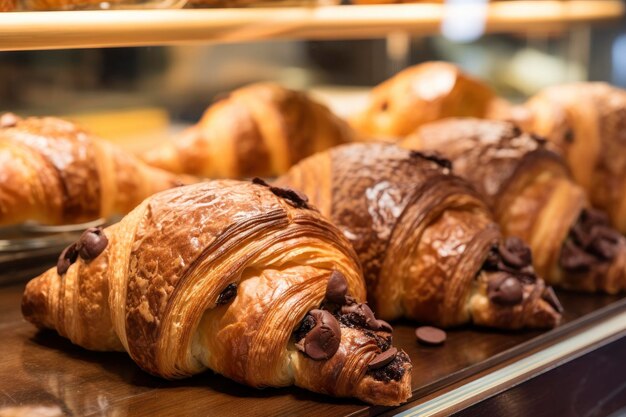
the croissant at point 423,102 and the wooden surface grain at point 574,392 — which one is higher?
the croissant at point 423,102

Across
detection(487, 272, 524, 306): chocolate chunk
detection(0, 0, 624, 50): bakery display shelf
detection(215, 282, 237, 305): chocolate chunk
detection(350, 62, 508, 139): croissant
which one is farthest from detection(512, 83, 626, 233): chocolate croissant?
detection(215, 282, 237, 305): chocolate chunk

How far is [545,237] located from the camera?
6.69ft

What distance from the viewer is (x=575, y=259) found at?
2.03 metres

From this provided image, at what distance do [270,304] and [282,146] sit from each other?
114cm

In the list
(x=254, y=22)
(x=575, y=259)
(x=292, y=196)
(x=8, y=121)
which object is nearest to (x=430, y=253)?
(x=292, y=196)

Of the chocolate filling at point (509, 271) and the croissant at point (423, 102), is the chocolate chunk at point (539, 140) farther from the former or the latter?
the croissant at point (423, 102)

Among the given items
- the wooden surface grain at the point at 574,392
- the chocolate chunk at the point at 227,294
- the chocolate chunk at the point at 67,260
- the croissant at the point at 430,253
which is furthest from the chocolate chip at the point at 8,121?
the wooden surface grain at the point at 574,392

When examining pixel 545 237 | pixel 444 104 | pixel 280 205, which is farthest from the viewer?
pixel 444 104

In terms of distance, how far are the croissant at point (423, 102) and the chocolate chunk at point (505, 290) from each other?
1059 mm

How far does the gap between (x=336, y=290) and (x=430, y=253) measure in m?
0.37

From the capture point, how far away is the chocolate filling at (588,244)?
202 cm

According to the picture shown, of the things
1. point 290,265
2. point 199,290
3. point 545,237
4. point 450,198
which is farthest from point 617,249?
point 199,290

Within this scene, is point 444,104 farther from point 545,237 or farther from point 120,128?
point 120,128

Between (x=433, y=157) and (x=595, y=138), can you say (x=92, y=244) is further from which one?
(x=595, y=138)
